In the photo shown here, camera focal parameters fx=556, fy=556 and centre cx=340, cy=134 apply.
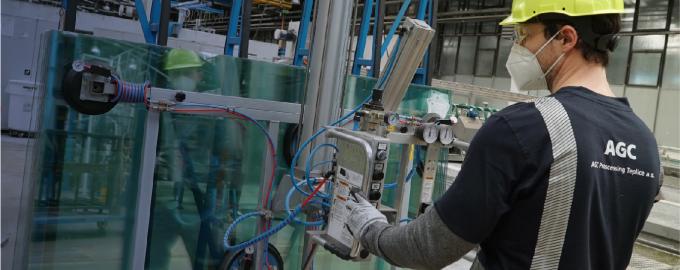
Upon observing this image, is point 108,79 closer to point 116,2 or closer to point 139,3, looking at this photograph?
point 139,3

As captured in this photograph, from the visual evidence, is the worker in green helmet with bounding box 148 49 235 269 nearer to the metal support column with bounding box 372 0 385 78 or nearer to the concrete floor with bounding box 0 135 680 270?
the concrete floor with bounding box 0 135 680 270

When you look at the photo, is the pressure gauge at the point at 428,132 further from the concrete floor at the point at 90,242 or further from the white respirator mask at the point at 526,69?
the concrete floor at the point at 90,242

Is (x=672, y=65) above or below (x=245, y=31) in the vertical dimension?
above

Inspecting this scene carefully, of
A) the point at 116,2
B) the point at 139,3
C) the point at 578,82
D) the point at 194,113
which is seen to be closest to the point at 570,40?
the point at 578,82

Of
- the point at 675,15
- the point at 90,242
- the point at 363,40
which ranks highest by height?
the point at 675,15

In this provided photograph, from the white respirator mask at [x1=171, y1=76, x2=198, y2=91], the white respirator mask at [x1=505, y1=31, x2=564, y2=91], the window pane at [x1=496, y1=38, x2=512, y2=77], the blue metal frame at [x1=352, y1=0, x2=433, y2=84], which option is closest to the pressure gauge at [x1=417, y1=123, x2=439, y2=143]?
the white respirator mask at [x1=505, y1=31, x2=564, y2=91]

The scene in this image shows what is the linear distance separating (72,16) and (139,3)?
512 mm

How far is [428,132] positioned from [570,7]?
1016mm

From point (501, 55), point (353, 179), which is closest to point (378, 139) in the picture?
point (353, 179)

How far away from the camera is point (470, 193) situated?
1.15m

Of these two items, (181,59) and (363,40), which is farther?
(363,40)

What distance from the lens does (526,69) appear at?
1.44m

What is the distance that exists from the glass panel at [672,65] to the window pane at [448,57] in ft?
17.2

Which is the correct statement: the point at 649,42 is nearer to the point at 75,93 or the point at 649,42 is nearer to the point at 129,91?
the point at 129,91
